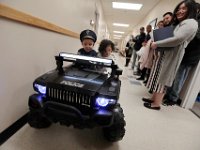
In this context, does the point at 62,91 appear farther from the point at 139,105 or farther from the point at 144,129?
the point at 139,105

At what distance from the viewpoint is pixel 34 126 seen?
1.11 metres

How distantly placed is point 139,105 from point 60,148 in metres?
1.27

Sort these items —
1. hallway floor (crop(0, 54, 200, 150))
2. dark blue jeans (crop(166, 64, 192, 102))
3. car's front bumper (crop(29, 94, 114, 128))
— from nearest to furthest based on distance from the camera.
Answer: car's front bumper (crop(29, 94, 114, 128)), hallway floor (crop(0, 54, 200, 150)), dark blue jeans (crop(166, 64, 192, 102))

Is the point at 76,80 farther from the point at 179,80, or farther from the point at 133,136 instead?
the point at 179,80

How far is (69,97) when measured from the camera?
2.83 feet

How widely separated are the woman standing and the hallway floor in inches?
13.1

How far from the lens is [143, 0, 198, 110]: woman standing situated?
1.44 metres

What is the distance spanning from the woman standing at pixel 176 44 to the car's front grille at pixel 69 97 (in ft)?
3.97

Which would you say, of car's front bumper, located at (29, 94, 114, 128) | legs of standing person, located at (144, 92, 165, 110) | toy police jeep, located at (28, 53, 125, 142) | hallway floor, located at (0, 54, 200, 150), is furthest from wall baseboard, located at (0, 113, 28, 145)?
legs of standing person, located at (144, 92, 165, 110)

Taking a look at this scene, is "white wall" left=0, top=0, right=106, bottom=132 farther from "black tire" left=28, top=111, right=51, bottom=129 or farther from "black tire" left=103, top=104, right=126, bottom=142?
"black tire" left=103, top=104, right=126, bottom=142

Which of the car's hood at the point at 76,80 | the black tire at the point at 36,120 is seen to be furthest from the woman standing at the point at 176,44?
the black tire at the point at 36,120

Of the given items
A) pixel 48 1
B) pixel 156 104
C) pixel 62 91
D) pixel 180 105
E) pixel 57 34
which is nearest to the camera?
pixel 62 91

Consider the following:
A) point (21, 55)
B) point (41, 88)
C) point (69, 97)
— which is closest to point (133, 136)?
point (69, 97)

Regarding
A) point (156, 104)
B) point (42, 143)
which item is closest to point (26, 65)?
point (42, 143)
